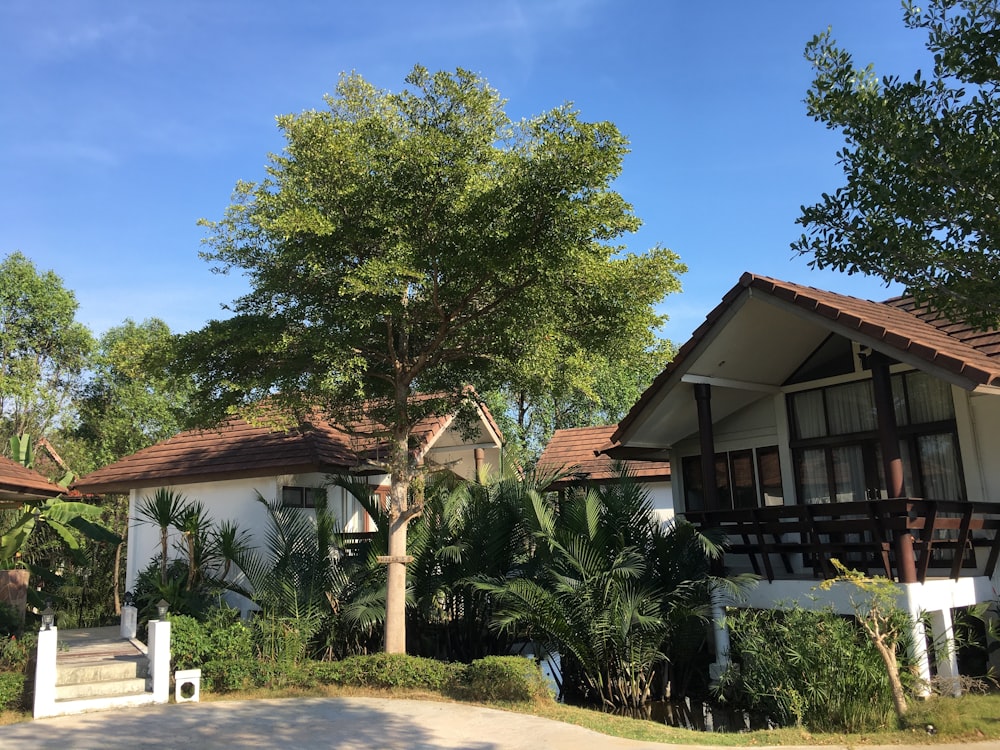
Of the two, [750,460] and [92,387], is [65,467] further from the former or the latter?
[750,460]

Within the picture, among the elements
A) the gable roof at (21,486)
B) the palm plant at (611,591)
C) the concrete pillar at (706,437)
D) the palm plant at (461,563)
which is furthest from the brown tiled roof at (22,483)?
the concrete pillar at (706,437)

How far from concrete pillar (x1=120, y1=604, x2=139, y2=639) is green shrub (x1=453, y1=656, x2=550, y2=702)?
22.7 ft

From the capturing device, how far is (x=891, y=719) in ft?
30.7

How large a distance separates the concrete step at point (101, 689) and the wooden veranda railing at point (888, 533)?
8879 mm

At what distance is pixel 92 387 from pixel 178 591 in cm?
1740

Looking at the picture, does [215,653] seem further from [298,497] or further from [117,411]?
[117,411]

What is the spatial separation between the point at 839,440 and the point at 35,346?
81.6 ft

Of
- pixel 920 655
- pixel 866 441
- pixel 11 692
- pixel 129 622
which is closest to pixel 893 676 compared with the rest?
pixel 920 655

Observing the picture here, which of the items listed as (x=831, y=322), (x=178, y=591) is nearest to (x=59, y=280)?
(x=178, y=591)

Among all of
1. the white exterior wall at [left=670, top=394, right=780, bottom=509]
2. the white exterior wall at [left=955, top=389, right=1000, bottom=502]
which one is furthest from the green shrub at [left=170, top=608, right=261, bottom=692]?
the white exterior wall at [left=955, top=389, right=1000, bottom=502]

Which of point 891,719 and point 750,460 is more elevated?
point 750,460

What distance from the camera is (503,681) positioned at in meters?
11.6

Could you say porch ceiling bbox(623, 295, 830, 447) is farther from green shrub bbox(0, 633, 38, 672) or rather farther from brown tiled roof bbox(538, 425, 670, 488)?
green shrub bbox(0, 633, 38, 672)

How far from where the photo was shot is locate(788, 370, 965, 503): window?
1283cm
